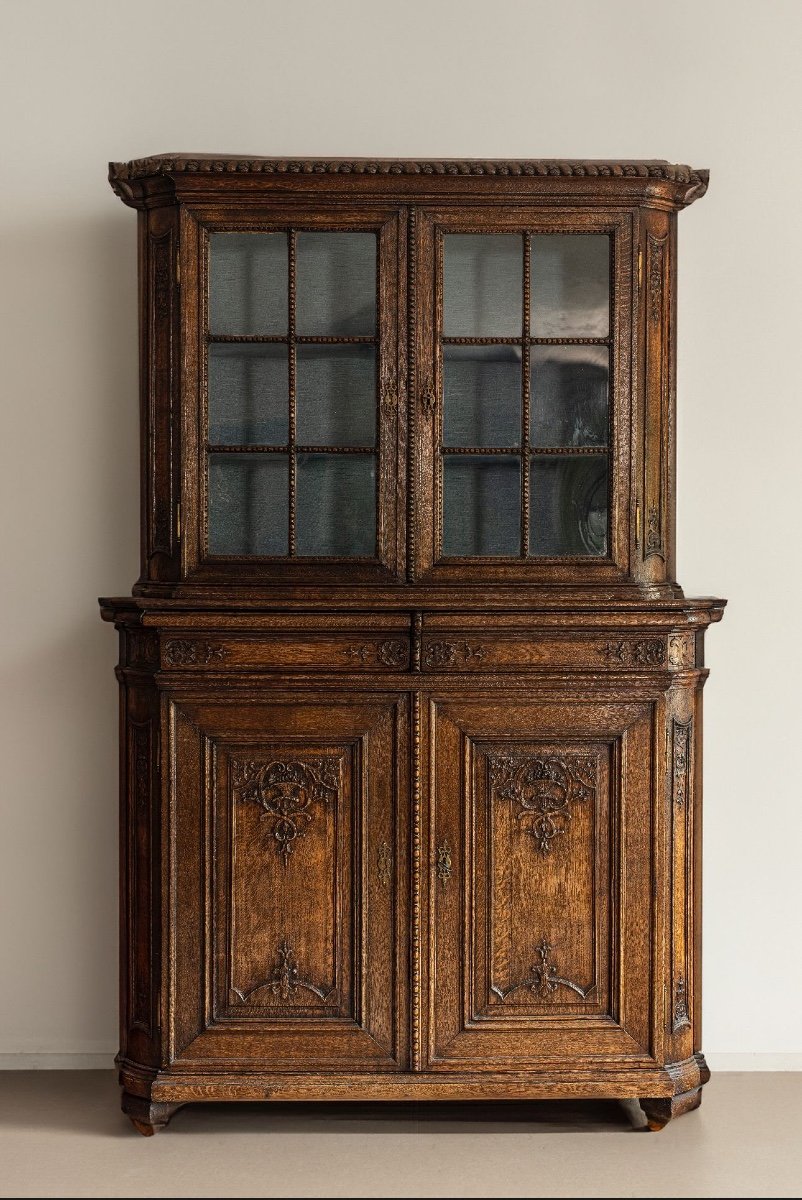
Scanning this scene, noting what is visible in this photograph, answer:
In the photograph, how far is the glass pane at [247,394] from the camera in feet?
9.91

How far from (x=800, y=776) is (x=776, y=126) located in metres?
1.80

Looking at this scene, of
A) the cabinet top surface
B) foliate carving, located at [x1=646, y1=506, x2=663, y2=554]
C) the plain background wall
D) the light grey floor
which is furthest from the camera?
the plain background wall

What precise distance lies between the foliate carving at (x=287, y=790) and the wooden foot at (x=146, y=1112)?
674mm

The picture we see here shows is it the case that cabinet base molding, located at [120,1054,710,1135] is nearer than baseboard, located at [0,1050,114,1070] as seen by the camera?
Yes

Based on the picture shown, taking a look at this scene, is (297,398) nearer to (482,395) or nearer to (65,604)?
(482,395)

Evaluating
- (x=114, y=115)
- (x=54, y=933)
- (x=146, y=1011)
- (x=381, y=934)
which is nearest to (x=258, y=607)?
(x=381, y=934)

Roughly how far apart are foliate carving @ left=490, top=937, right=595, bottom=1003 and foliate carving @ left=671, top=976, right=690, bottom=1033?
0.26 m

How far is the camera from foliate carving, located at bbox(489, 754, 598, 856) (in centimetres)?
299

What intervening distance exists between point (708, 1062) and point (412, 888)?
116 cm

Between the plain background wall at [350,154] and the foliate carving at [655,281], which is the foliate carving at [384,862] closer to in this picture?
the plain background wall at [350,154]

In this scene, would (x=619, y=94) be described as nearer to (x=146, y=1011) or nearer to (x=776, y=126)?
(x=776, y=126)

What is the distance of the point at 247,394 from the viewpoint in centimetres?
303

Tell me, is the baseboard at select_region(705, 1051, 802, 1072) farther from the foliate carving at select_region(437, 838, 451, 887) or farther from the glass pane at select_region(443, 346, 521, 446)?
the glass pane at select_region(443, 346, 521, 446)

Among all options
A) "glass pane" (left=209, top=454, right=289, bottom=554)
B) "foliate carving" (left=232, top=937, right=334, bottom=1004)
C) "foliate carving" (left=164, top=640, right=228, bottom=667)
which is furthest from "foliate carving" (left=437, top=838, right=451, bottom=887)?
"glass pane" (left=209, top=454, right=289, bottom=554)
